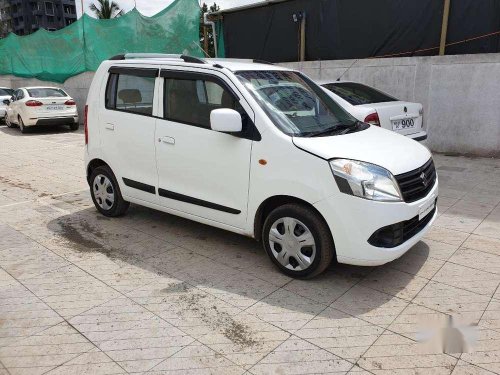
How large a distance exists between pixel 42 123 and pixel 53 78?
4.56 m

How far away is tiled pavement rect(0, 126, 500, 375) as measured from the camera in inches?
107

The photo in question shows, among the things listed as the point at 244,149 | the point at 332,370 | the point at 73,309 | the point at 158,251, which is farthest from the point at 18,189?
the point at 332,370

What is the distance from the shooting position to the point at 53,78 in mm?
17234

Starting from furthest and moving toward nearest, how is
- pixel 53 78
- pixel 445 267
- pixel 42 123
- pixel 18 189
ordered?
1. pixel 53 78
2. pixel 42 123
3. pixel 18 189
4. pixel 445 267

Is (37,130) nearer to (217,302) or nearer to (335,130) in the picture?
(335,130)

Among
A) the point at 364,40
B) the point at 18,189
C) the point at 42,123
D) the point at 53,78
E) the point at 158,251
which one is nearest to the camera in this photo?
the point at 158,251

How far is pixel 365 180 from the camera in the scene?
3.28m

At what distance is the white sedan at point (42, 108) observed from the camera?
13.4 meters

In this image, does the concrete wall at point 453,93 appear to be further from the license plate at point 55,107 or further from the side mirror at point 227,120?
the license plate at point 55,107

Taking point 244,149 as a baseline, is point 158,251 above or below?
below

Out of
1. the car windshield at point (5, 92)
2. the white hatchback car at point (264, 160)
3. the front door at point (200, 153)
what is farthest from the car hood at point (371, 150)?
the car windshield at point (5, 92)

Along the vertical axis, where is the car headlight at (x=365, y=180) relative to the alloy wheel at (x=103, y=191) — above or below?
above

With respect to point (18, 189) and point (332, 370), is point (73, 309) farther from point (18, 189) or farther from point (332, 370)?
point (18, 189)

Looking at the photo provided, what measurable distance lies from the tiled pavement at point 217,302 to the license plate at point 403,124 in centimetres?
170
